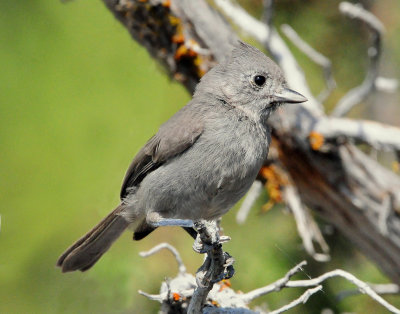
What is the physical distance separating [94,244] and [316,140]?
1548 mm

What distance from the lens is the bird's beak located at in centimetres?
325

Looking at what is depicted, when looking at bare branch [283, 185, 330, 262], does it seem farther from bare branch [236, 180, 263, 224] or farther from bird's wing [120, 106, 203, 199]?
bird's wing [120, 106, 203, 199]

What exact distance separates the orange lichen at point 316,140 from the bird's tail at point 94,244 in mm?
1320

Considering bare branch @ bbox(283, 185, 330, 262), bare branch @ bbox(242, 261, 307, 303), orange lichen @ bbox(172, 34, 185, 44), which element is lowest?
bare branch @ bbox(283, 185, 330, 262)

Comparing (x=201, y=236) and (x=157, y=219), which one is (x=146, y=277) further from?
(x=201, y=236)

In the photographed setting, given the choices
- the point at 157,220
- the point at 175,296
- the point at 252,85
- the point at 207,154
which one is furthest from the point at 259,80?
the point at 175,296

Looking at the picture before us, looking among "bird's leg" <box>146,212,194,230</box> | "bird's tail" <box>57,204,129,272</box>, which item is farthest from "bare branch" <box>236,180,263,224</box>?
"bird's leg" <box>146,212,194,230</box>

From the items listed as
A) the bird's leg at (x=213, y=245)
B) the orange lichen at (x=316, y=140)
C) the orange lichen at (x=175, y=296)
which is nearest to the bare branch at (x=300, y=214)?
the orange lichen at (x=316, y=140)

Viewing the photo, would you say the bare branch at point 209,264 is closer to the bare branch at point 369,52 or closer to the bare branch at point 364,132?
the bare branch at point 364,132

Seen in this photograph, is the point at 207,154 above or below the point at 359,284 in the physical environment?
above

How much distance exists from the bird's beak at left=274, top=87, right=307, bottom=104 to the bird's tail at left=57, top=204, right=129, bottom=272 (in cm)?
102

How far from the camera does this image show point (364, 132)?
13.4 feet

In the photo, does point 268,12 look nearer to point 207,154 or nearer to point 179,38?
point 179,38

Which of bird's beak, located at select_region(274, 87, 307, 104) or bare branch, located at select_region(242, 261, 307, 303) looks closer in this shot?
bare branch, located at select_region(242, 261, 307, 303)
